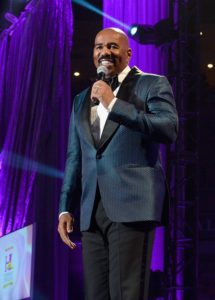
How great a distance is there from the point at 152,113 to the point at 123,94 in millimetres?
113

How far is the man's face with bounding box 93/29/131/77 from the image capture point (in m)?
1.67

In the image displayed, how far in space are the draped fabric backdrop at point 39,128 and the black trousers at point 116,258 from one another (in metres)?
3.44

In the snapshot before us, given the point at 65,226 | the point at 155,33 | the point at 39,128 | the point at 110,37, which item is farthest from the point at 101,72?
the point at 39,128

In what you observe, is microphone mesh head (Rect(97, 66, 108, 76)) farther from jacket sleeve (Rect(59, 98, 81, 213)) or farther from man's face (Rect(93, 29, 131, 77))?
jacket sleeve (Rect(59, 98, 81, 213))

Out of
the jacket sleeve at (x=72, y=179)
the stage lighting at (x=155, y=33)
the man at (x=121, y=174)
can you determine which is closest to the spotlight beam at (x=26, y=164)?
the stage lighting at (x=155, y=33)

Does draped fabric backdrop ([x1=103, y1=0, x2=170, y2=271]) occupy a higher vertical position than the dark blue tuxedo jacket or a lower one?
higher

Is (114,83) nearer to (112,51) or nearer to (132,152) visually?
(112,51)

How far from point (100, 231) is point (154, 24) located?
3.23 metres

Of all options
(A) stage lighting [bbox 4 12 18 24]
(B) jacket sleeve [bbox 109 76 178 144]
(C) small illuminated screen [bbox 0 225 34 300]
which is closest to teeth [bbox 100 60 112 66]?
(B) jacket sleeve [bbox 109 76 178 144]

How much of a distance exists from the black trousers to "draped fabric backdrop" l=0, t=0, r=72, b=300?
11.3 ft

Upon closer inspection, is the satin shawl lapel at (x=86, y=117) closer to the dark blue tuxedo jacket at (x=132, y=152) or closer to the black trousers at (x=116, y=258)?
the dark blue tuxedo jacket at (x=132, y=152)

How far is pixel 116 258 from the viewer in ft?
4.98

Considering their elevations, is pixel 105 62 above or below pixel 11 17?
below

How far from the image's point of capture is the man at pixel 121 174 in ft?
4.96
